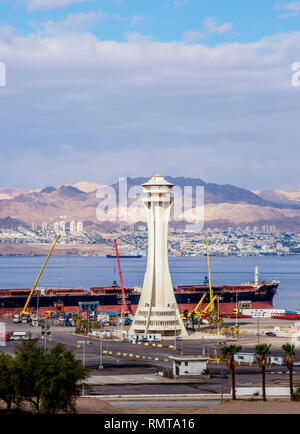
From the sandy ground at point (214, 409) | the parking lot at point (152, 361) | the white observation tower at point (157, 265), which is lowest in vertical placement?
the parking lot at point (152, 361)

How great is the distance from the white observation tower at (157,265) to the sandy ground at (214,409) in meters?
64.3

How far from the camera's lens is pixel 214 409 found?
69.1m

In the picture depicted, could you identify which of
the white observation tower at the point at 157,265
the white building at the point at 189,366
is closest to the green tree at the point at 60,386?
the white building at the point at 189,366

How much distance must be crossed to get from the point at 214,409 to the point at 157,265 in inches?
2752

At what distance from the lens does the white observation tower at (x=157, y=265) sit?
138375 millimetres

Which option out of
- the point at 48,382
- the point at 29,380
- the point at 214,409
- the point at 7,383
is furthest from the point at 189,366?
the point at 48,382

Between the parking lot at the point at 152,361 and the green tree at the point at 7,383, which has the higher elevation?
the green tree at the point at 7,383

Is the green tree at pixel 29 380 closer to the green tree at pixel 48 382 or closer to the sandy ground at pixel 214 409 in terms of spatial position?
the green tree at pixel 48 382

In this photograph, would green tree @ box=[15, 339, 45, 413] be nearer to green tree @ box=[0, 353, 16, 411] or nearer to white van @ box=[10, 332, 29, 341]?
green tree @ box=[0, 353, 16, 411]

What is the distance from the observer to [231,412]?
2611 inches

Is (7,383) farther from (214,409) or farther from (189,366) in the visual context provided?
(189,366)

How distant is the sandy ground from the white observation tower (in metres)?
64.3
